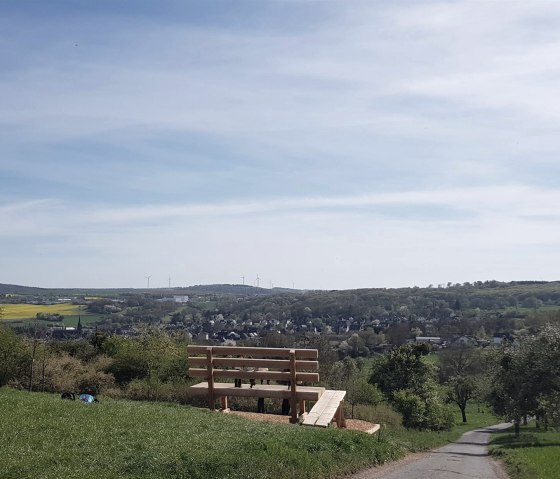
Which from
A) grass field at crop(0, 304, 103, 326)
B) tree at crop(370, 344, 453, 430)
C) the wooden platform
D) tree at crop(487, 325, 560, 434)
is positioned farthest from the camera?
grass field at crop(0, 304, 103, 326)

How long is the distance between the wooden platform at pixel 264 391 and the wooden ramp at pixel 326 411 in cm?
30

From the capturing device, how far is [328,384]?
28.9 m

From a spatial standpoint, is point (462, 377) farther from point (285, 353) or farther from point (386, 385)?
point (285, 353)

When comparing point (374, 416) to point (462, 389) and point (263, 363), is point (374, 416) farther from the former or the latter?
point (462, 389)

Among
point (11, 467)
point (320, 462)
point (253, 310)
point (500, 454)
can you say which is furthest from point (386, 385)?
point (253, 310)

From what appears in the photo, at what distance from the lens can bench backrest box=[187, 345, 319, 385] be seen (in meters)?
15.2

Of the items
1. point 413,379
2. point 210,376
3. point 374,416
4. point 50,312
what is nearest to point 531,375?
point 374,416

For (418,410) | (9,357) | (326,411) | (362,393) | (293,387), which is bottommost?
(418,410)

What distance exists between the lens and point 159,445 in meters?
10.5

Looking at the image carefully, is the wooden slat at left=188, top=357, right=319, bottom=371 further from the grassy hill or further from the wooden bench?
the grassy hill

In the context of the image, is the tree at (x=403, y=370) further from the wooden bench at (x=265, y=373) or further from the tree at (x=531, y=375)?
the wooden bench at (x=265, y=373)

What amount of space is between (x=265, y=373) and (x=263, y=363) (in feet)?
1.26

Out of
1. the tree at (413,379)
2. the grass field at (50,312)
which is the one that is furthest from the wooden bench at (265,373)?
the grass field at (50,312)

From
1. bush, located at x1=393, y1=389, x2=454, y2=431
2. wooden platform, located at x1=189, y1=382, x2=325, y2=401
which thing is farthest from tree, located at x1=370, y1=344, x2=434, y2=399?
wooden platform, located at x1=189, y1=382, x2=325, y2=401
